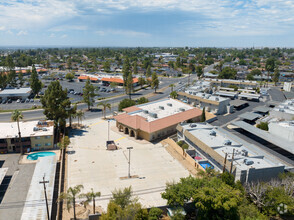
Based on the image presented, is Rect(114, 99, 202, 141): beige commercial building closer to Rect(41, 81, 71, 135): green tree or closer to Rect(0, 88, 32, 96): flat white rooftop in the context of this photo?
Rect(41, 81, 71, 135): green tree

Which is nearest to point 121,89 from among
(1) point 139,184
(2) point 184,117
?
(2) point 184,117

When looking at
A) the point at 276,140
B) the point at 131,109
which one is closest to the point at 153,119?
the point at 131,109

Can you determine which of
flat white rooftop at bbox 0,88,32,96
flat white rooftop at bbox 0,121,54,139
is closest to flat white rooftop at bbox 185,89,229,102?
flat white rooftop at bbox 0,121,54,139

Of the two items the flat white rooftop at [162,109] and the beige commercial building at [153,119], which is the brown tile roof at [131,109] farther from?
the flat white rooftop at [162,109]

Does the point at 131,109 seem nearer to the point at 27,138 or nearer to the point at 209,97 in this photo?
the point at 27,138

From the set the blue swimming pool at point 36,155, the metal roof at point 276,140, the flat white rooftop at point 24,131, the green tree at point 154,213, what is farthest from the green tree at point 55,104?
the metal roof at point 276,140

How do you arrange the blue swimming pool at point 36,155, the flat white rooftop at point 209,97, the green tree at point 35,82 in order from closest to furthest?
1. the blue swimming pool at point 36,155
2. the flat white rooftop at point 209,97
3. the green tree at point 35,82

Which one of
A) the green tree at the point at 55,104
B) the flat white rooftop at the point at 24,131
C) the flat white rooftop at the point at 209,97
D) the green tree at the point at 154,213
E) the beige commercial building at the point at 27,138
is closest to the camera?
the green tree at the point at 154,213
